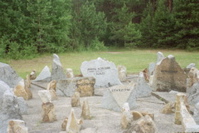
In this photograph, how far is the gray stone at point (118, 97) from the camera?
6.76m

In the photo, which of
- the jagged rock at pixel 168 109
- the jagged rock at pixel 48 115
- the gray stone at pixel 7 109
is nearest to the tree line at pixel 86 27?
the jagged rock at pixel 48 115

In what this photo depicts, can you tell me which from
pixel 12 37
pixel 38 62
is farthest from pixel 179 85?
pixel 12 37

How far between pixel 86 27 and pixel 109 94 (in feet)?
68.9

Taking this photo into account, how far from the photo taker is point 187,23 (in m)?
25.5

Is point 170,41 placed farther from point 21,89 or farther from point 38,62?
point 21,89

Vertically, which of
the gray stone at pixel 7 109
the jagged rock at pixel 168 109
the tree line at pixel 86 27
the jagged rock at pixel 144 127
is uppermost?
the tree line at pixel 86 27

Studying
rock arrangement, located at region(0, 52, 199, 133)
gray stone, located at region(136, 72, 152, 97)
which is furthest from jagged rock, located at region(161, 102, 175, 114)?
gray stone, located at region(136, 72, 152, 97)

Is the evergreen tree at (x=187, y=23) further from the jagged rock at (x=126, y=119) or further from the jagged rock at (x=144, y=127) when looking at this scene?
the jagged rock at (x=144, y=127)

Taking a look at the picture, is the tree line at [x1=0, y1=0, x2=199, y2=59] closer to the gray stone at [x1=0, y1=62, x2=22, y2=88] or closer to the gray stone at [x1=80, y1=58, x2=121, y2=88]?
the gray stone at [x1=0, y1=62, x2=22, y2=88]

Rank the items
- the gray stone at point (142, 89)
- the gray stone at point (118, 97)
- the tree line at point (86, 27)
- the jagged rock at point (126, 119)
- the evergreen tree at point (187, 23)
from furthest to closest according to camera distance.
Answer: the evergreen tree at point (187, 23), the tree line at point (86, 27), the gray stone at point (142, 89), the gray stone at point (118, 97), the jagged rock at point (126, 119)

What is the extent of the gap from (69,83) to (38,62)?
10134mm

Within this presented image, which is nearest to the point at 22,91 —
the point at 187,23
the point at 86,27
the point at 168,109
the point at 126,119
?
the point at 126,119

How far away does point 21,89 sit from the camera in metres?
8.12

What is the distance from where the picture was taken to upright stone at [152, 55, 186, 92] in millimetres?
8883
